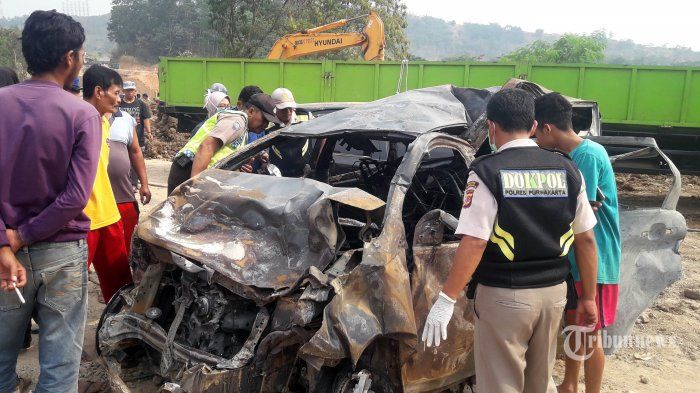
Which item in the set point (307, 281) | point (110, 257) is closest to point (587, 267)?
point (307, 281)

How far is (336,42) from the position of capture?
12.9 m

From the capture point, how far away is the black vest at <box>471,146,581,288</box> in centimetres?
228

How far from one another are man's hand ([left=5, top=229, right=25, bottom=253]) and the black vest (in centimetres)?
182

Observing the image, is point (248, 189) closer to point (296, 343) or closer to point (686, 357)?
point (296, 343)

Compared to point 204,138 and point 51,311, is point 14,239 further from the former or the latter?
point 204,138

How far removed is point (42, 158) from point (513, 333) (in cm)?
202

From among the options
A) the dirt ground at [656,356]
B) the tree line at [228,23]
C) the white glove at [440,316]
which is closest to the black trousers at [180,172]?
the dirt ground at [656,356]

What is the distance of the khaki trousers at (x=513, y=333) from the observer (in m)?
2.34

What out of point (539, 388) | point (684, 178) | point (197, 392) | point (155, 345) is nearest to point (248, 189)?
point (155, 345)

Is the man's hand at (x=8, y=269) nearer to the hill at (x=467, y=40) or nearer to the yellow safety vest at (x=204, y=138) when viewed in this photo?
the yellow safety vest at (x=204, y=138)

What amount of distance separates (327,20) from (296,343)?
946 inches

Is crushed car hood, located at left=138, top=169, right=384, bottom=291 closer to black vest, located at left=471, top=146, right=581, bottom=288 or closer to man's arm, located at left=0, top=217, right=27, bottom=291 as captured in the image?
black vest, located at left=471, top=146, right=581, bottom=288

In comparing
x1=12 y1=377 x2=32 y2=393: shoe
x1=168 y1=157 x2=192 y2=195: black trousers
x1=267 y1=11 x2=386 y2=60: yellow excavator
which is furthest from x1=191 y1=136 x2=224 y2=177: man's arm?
x1=267 y1=11 x2=386 y2=60: yellow excavator

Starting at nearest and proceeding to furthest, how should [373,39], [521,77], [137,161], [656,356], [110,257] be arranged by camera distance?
[110,257], [656,356], [137,161], [521,77], [373,39]
